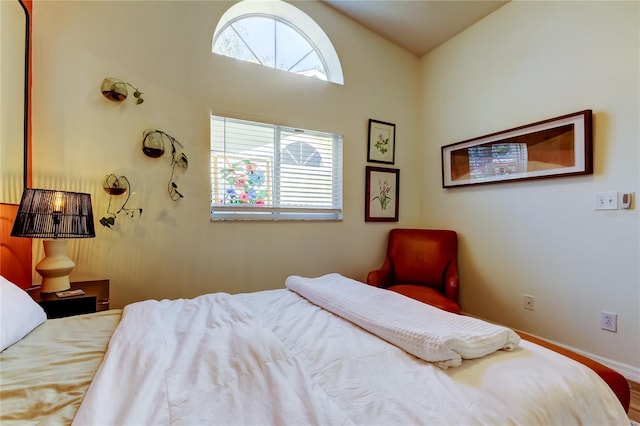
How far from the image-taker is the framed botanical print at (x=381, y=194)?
3.05 meters

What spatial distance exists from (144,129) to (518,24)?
122 inches

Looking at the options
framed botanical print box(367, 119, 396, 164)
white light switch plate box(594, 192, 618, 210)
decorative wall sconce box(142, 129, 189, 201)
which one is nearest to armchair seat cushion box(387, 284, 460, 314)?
white light switch plate box(594, 192, 618, 210)

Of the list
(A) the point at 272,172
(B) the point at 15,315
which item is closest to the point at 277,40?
(A) the point at 272,172

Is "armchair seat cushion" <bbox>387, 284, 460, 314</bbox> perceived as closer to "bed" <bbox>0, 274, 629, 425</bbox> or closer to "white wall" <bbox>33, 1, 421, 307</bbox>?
"white wall" <bbox>33, 1, 421, 307</bbox>

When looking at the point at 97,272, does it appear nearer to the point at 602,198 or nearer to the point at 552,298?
the point at 552,298

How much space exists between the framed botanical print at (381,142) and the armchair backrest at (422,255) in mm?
800

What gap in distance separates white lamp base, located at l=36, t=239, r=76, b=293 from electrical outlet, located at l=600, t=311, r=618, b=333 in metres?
3.35

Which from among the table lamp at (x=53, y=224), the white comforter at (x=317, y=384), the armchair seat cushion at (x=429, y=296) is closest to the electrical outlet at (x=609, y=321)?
the armchair seat cushion at (x=429, y=296)

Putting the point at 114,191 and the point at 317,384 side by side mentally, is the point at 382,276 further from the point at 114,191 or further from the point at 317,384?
the point at 114,191

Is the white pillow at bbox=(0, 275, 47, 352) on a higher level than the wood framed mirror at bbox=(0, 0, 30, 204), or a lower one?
lower

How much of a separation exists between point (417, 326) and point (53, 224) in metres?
1.85

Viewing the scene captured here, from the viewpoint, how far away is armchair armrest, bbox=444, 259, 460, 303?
2510 millimetres

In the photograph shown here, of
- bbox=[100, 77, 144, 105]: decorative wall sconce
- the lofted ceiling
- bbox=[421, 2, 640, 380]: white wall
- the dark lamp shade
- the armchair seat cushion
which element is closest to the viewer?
the dark lamp shade

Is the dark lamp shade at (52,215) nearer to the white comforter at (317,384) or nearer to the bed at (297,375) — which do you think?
the bed at (297,375)
